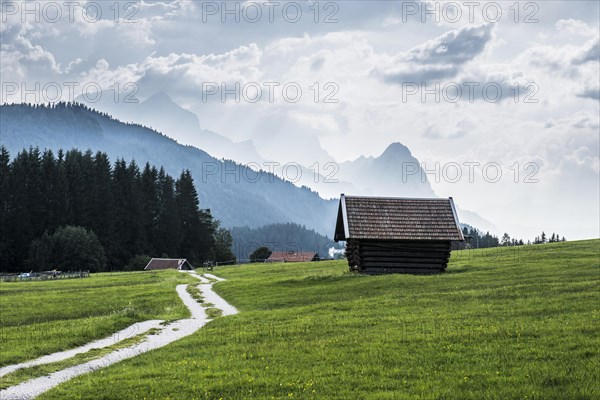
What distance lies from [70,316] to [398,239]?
26371mm

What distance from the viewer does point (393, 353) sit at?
57.6 feet

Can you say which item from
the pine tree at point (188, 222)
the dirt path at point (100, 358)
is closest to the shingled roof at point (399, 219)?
the dirt path at point (100, 358)

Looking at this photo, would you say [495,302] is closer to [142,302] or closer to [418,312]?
[418,312]

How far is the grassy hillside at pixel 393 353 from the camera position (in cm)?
1398

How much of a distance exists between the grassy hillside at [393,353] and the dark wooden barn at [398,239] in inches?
657

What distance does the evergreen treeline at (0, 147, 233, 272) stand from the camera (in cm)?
11331

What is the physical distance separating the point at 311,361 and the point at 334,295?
20.5 meters

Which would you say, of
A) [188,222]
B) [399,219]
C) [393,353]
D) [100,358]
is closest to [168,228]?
[188,222]

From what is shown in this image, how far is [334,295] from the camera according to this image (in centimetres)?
3756

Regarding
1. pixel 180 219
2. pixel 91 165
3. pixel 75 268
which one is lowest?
pixel 75 268

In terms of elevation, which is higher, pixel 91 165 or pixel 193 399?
pixel 91 165

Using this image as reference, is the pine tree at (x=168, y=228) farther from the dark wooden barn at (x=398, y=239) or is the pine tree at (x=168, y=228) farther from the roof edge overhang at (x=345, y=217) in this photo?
the dark wooden barn at (x=398, y=239)

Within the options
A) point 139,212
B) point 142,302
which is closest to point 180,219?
point 139,212

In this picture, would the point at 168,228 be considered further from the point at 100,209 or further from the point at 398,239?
the point at 398,239
